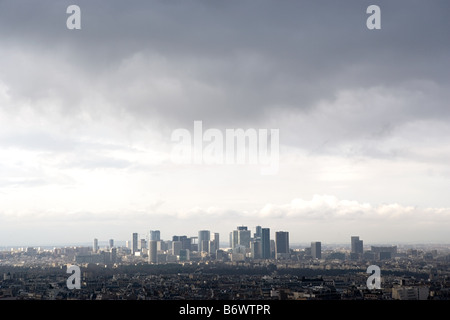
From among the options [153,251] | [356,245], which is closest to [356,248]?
[356,245]

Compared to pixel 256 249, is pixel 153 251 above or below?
below

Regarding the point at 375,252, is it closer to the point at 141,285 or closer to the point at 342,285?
the point at 342,285

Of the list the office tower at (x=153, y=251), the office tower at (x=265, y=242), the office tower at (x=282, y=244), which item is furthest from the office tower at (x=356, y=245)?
the office tower at (x=153, y=251)

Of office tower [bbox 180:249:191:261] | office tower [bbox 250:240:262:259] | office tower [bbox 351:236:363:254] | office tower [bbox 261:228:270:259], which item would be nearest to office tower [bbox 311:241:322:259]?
office tower [bbox 351:236:363:254]

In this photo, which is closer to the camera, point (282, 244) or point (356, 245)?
point (356, 245)

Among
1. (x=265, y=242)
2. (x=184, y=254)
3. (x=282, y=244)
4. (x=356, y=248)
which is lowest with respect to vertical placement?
(x=184, y=254)

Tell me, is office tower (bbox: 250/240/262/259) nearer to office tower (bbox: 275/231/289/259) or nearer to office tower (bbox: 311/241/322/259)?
office tower (bbox: 275/231/289/259)

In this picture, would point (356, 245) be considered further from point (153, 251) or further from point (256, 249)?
point (153, 251)
